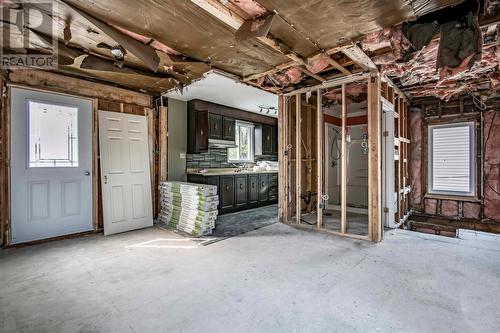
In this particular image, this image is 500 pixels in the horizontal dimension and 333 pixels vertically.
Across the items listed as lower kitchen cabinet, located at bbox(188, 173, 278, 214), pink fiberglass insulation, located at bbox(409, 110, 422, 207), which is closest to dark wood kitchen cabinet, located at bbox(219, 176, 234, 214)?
lower kitchen cabinet, located at bbox(188, 173, 278, 214)

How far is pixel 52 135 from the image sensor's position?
12.1 ft

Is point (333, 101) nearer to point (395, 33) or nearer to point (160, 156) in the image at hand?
point (395, 33)

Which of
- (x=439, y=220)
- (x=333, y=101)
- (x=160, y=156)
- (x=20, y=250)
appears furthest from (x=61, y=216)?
(x=439, y=220)

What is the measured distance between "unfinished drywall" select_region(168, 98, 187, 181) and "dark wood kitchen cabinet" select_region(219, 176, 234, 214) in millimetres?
920

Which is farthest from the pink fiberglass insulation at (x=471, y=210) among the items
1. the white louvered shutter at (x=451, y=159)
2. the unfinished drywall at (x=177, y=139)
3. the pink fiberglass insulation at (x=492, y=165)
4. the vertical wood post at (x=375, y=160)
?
the unfinished drywall at (x=177, y=139)

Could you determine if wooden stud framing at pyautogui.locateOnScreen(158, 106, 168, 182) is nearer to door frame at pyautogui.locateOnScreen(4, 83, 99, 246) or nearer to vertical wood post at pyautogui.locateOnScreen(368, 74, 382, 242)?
door frame at pyautogui.locateOnScreen(4, 83, 99, 246)

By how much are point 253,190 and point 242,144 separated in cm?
141

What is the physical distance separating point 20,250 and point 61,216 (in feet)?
2.08

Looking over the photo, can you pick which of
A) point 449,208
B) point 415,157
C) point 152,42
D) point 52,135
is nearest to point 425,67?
point 415,157

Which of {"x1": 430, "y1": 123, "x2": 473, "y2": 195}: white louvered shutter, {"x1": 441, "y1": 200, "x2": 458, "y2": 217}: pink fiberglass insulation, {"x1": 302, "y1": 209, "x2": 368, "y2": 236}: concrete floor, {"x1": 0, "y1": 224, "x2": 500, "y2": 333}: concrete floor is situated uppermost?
{"x1": 430, "y1": 123, "x2": 473, "y2": 195}: white louvered shutter

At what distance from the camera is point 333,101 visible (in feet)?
17.8

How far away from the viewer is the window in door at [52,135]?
11.6 feet

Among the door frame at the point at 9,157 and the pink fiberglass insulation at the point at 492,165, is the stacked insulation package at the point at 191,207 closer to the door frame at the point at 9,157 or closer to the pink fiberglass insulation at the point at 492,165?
the door frame at the point at 9,157

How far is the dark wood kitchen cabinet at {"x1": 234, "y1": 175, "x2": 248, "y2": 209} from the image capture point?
5633 mm
